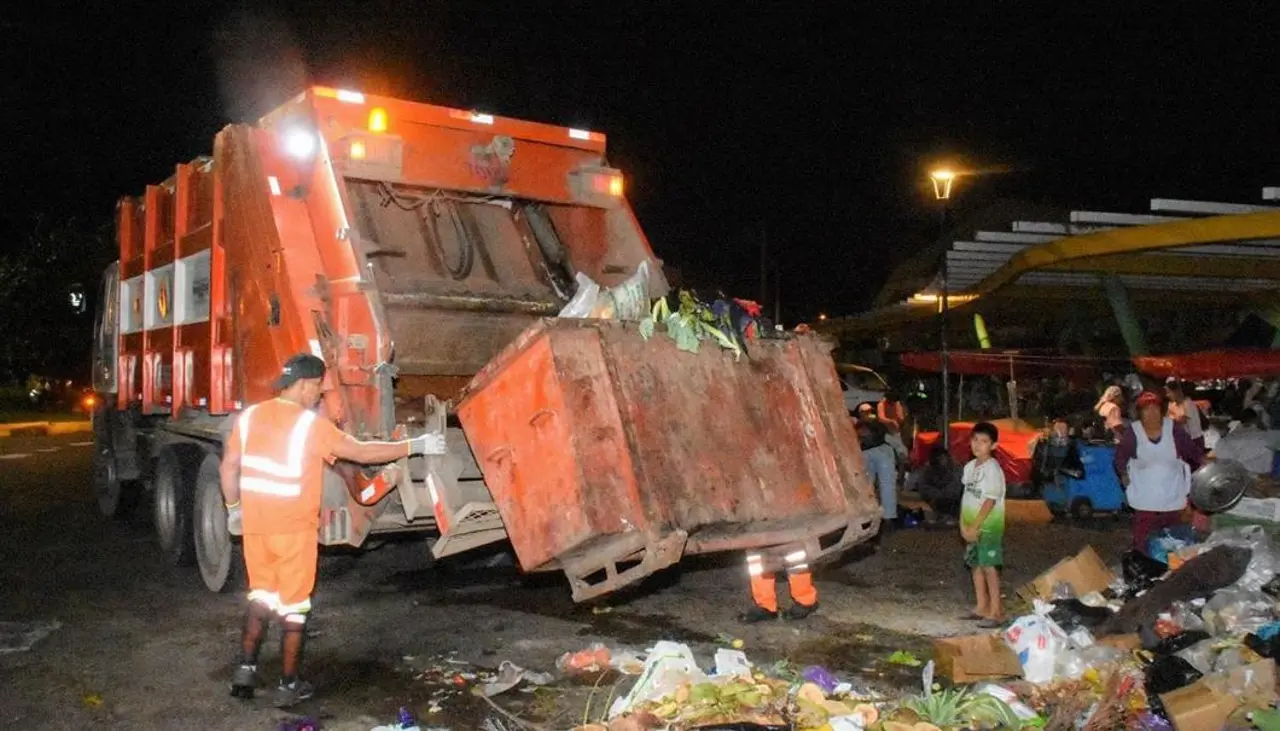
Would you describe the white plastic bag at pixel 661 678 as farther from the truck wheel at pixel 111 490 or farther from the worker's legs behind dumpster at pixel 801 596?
the truck wheel at pixel 111 490

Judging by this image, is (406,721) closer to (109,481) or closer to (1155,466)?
(1155,466)

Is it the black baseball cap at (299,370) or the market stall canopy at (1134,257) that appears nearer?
the black baseball cap at (299,370)

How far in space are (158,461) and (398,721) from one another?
4.48 metres

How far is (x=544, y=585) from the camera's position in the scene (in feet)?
22.2

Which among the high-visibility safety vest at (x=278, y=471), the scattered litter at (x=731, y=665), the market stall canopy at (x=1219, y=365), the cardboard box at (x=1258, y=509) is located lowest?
the scattered litter at (x=731, y=665)

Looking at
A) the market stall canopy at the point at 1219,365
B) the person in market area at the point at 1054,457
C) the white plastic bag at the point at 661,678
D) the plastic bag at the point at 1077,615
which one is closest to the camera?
the white plastic bag at the point at 661,678

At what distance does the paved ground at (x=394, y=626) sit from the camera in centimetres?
454

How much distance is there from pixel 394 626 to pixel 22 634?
1.92 meters

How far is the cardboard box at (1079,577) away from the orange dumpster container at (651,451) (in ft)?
4.73

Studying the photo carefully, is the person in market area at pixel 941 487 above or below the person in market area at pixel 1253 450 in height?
below

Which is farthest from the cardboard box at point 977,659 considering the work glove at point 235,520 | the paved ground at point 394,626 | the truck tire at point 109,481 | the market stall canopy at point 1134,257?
the truck tire at point 109,481

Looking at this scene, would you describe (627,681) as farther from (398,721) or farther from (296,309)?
(296,309)

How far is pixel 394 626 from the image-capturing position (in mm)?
5832

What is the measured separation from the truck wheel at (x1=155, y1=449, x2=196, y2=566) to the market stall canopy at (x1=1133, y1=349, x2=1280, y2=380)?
354 inches
